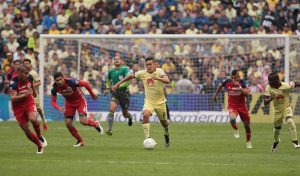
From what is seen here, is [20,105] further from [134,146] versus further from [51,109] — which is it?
[51,109]

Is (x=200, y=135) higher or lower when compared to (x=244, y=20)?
lower

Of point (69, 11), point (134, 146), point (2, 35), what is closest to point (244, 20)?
point (69, 11)

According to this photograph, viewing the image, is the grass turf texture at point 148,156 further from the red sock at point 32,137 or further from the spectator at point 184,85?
the spectator at point 184,85

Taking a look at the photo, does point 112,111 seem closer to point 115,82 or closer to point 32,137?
point 115,82

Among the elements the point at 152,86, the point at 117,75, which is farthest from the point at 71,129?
the point at 117,75

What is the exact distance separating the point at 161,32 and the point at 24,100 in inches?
816

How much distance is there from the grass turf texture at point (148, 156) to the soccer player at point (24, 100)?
61 cm

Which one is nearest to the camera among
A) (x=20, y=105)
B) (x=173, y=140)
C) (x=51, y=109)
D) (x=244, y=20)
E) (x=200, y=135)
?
(x=20, y=105)

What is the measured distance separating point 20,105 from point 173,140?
21.3ft

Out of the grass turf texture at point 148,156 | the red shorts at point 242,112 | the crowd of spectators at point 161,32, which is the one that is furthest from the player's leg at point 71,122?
the crowd of spectators at point 161,32

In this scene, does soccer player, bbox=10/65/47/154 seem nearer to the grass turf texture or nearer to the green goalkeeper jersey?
the grass turf texture

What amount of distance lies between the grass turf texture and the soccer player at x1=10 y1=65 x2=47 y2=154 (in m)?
0.61

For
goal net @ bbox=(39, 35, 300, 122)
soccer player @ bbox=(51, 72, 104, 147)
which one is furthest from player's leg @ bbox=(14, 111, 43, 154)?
goal net @ bbox=(39, 35, 300, 122)

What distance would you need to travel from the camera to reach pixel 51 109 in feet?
123
